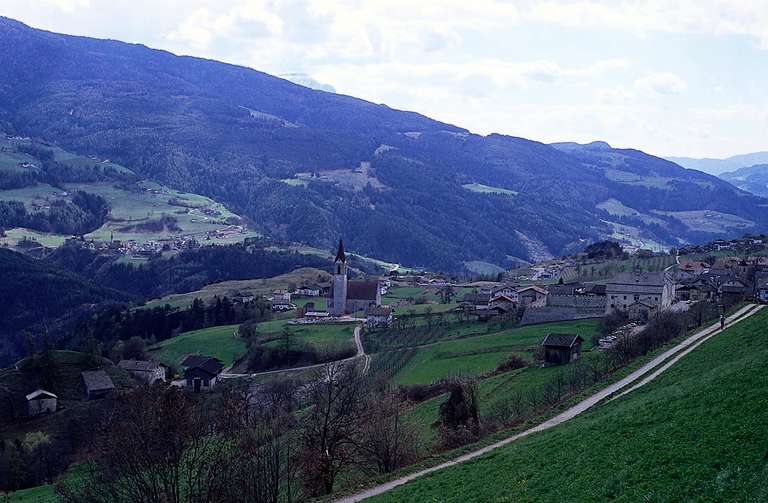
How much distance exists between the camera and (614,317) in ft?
231

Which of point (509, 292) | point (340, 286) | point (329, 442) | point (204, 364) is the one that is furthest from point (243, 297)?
point (329, 442)

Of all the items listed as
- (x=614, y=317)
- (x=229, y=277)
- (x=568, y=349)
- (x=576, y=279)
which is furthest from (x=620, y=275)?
(x=229, y=277)

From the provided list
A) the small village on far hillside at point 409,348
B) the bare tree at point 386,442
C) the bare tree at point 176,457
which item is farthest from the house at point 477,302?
the bare tree at point 176,457

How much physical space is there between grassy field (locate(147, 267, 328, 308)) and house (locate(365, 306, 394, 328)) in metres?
24.4

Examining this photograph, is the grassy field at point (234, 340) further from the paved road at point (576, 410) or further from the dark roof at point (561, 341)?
the paved road at point (576, 410)

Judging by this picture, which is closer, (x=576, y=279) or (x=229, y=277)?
(x=576, y=279)

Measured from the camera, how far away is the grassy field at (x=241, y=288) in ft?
428

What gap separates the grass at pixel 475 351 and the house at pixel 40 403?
31561 millimetres

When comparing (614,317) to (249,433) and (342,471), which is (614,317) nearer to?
(342,471)

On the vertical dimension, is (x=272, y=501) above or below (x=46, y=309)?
above

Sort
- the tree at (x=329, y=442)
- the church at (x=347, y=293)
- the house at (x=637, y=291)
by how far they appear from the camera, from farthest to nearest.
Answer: the church at (x=347, y=293), the house at (x=637, y=291), the tree at (x=329, y=442)

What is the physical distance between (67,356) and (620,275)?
57.7m

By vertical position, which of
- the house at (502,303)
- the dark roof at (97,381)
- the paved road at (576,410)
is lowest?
the dark roof at (97,381)

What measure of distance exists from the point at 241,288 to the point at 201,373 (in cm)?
6504
